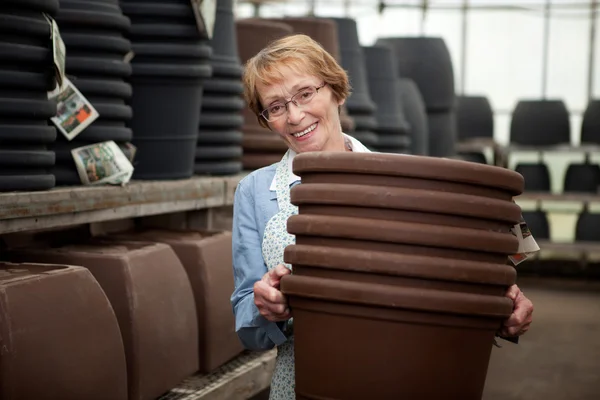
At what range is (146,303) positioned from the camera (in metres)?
2.02

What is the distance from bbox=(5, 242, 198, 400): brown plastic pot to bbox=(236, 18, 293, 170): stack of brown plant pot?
966mm

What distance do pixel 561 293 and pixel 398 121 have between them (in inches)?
94.7

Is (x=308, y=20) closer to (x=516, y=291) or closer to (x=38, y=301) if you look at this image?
(x=38, y=301)

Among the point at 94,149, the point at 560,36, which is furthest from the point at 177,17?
the point at 560,36

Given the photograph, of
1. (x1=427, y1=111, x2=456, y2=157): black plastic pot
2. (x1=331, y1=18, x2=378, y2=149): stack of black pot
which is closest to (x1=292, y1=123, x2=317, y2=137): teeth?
(x1=331, y1=18, x2=378, y2=149): stack of black pot

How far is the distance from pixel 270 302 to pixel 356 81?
2.73 m

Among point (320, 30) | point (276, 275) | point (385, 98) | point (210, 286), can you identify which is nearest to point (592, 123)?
point (385, 98)

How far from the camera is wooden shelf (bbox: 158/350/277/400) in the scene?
7.03 ft

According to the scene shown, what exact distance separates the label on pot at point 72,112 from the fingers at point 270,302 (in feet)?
3.60

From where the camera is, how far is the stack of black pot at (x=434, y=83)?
213 inches

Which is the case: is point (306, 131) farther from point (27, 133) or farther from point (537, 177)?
point (537, 177)

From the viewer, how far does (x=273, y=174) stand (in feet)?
4.74

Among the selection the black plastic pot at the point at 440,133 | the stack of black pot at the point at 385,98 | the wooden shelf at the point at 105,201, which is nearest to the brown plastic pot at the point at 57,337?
the wooden shelf at the point at 105,201

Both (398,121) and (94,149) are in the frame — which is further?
(398,121)
